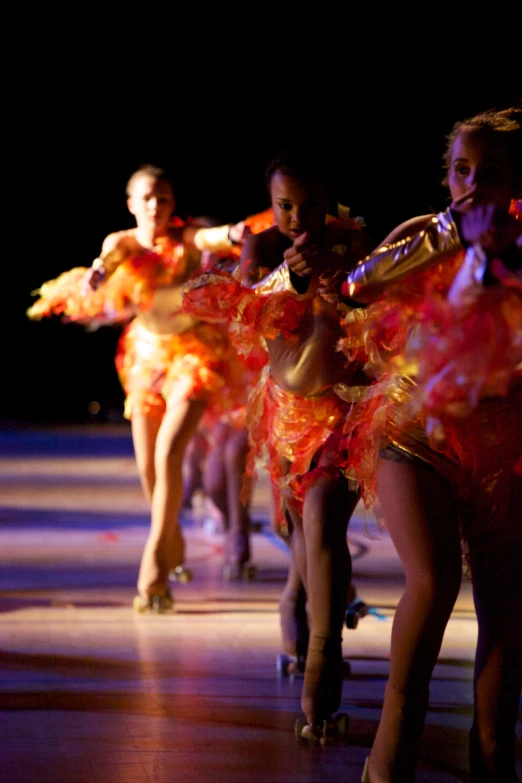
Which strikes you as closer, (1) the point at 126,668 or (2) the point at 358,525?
(1) the point at 126,668

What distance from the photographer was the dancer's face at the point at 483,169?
286 cm

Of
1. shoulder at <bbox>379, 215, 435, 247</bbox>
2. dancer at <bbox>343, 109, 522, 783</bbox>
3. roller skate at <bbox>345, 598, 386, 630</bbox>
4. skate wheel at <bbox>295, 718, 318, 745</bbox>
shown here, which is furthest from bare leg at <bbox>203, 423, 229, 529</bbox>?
shoulder at <bbox>379, 215, 435, 247</bbox>

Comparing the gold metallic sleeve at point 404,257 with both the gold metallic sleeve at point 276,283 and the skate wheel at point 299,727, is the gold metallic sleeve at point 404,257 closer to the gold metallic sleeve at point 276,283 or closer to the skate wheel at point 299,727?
the gold metallic sleeve at point 276,283

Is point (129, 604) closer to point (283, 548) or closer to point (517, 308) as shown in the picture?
point (283, 548)

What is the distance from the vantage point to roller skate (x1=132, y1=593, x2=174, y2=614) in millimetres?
5852

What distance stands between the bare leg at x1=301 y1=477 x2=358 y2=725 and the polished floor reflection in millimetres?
209

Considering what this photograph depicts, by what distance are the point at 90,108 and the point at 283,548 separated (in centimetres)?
1078

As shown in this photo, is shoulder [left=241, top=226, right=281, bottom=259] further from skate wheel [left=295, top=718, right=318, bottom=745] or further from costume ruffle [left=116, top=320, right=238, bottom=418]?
costume ruffle [left=116, top=320, right=238, bottom=418]

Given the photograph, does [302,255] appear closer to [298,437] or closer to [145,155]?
[298,437]

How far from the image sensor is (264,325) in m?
3.65

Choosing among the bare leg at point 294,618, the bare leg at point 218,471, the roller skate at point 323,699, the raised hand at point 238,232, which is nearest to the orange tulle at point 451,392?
the roller skate at point 323,699

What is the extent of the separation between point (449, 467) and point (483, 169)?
0.71m

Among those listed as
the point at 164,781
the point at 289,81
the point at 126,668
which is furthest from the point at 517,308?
the point at 289,81

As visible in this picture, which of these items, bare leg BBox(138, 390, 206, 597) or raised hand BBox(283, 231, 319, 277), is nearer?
raised hand BBox(283, 231, 319, 277)
